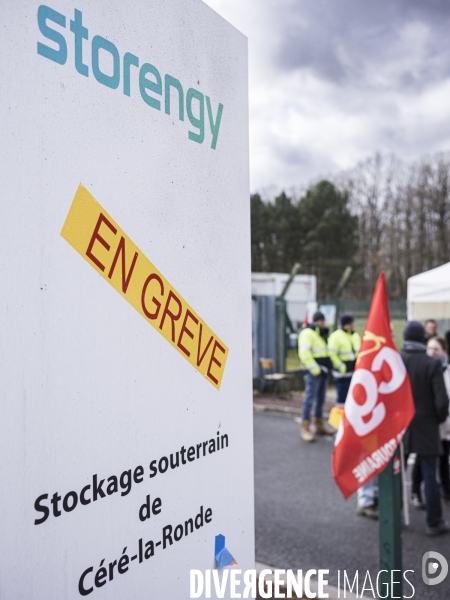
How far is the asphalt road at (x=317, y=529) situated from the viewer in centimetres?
410

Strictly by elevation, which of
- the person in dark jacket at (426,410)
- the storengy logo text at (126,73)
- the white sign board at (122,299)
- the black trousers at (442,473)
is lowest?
the black trousers at (442,473)

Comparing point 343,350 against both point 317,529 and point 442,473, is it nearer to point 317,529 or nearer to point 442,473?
point 442,473

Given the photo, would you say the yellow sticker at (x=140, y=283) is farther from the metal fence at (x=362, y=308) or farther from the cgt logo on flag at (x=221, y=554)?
the metal fence at (x=362, y=308)

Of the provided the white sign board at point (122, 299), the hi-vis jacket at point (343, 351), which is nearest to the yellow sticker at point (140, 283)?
the white sign board at point (122, 299)

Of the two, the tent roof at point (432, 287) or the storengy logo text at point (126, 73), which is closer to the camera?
the storengy logo text at point (126, 73)

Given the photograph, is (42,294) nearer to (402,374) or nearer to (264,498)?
(402,374)

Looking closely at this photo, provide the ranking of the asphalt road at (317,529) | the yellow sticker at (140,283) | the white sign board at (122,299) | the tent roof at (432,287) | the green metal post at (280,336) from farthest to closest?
the green metal post at (280,336) → the tent roof at (432,287) → the asphalt road at (317,529) → the yellow sticker at (140,283) → the white sign board at (122,299)

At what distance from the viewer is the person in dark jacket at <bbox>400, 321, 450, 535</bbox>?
475 cm

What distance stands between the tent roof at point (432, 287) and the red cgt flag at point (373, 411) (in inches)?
159

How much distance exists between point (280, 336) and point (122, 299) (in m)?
11.9

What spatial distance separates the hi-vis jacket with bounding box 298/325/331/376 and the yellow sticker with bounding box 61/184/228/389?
6.79 meters

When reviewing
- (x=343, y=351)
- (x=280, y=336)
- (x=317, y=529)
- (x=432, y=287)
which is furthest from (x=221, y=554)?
(x=280, y=336)

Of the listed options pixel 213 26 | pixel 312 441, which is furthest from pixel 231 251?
pixel 312 441

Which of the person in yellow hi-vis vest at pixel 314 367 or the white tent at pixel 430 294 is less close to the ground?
the white tent at pixel 430 294
